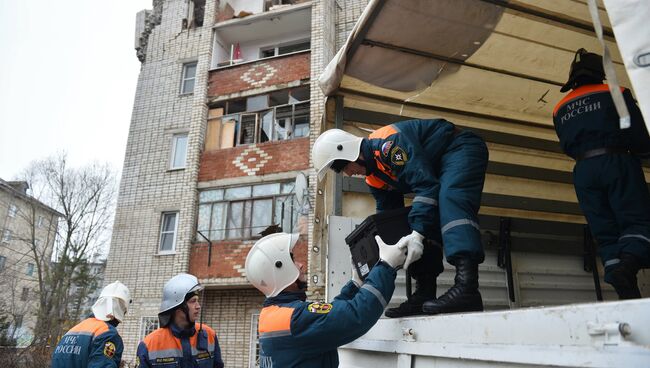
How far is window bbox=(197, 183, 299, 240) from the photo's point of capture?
12062mm

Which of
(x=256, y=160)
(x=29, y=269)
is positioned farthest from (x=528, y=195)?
(x=29, y=269)

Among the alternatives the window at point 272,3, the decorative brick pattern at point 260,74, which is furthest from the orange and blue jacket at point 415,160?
the window at point 272,3

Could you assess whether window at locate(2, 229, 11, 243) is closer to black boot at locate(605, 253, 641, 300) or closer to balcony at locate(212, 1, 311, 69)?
balcony at locate(212, 1, 311, 69)

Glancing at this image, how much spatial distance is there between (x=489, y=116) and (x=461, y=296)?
2.78 meters

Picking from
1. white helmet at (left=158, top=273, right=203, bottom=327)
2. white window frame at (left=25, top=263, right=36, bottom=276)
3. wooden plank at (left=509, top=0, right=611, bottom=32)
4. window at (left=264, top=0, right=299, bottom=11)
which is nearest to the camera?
wooden plank at (left=509, top=0, right=611, bottom=32)

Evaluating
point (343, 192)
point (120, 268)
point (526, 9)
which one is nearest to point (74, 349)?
point (343, 192)

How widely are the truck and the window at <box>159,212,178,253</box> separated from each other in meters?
11.0

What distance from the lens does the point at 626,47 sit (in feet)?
4.42

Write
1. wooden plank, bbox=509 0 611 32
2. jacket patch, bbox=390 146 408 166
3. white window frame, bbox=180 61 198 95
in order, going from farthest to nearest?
white window frame, bbox=180 61 198 95, wooden plank, bbox=509 0 611 32, jacket patch, bbox=390 146 408 166

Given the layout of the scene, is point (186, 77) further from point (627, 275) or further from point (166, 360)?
point (627, 275)

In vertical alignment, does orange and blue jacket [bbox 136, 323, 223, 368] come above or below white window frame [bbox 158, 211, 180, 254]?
below

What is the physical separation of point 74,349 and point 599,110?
4205 millimetres

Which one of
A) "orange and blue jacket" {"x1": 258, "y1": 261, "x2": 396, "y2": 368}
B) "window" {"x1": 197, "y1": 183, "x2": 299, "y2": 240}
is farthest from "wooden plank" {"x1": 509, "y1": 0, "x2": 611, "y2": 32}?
"window" {"x1": 197, "y1": 183, "x2": 299, "y2": 240}

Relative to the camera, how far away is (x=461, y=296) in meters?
2.29
